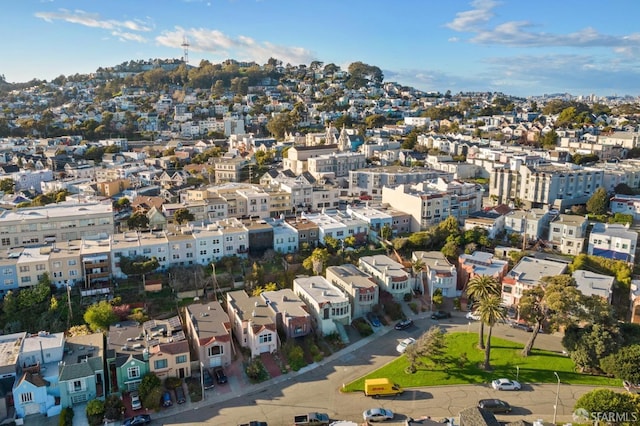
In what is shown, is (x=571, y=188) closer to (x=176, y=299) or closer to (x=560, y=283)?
(x=560, y=283)

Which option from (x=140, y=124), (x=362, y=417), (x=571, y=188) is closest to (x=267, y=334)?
(x=362, y=417)

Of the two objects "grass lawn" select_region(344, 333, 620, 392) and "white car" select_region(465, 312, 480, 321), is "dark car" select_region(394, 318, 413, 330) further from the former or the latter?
"white car" select_region(465, 312, 480, 321)

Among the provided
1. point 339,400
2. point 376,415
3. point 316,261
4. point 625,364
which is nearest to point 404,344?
point 339,400

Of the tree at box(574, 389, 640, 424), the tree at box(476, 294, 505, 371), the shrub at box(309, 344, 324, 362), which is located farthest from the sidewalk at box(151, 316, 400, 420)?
the tree at box(574, 389, 640, 424)

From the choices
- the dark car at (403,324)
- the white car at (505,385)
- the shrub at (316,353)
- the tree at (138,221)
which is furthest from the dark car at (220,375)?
the tree at (138,221)

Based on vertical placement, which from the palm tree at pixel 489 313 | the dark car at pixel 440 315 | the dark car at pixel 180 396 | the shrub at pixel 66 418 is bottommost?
the shrub at pixel 66 418

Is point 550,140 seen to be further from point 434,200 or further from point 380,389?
point 380,389

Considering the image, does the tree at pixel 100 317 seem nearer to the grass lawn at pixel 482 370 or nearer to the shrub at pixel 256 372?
the shrub at pixel 256 372
